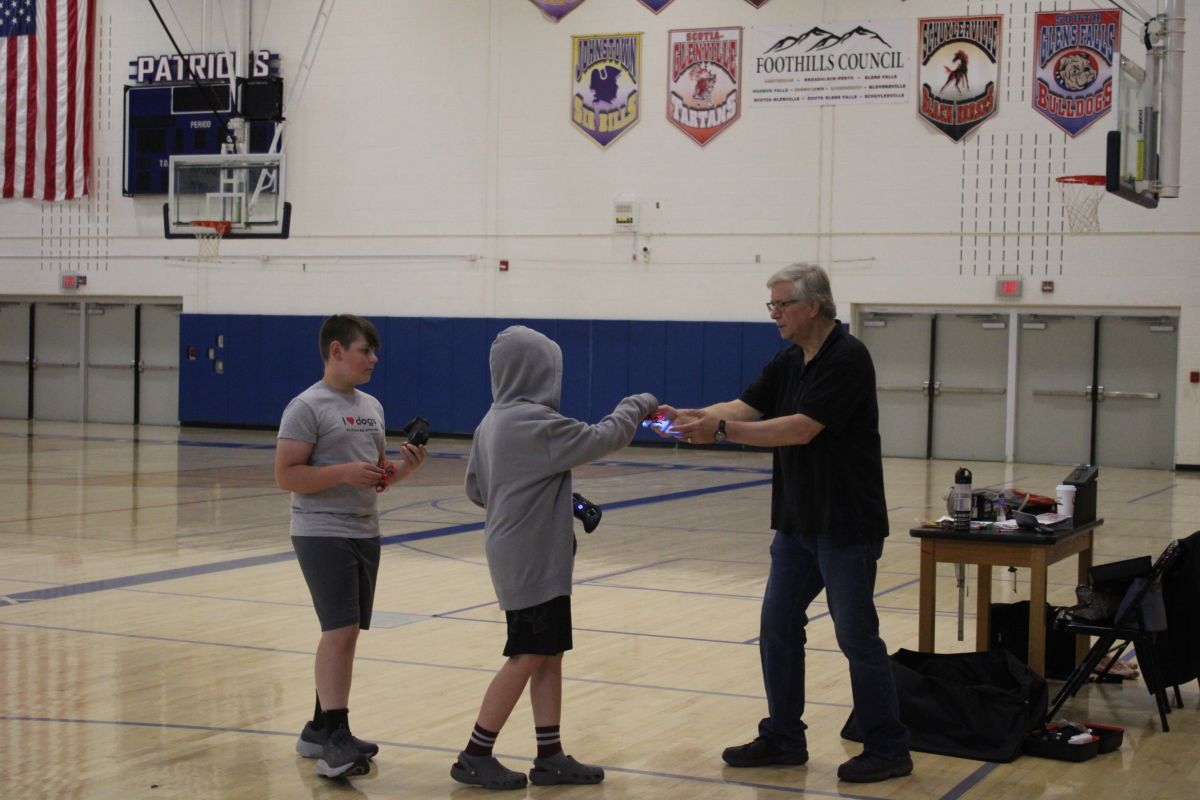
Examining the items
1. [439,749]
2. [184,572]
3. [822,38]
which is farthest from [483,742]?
[822,38]

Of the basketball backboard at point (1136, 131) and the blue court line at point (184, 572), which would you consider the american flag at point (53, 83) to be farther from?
the basketball backboard at point (1136, 131)

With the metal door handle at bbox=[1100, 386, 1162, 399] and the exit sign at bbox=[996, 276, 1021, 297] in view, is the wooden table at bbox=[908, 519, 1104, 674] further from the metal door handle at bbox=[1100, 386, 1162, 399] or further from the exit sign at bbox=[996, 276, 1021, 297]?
the metal door handle at bbox=[1100, 386, 1162, 399]

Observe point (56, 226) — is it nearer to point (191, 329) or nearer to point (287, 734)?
point (191, 329)

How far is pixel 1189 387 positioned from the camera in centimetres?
2039

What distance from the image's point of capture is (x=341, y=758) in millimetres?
4914

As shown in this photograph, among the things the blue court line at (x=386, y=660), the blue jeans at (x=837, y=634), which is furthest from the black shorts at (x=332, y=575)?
the blue court line at (x=386, y=660)

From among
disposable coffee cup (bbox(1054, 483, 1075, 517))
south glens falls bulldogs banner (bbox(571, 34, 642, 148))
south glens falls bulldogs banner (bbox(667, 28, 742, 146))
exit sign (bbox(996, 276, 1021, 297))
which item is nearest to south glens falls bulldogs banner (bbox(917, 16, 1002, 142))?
exit sign (bbox(996, 276, 1021, 297))

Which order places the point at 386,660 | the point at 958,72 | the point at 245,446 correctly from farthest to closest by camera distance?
1. the point at 245,446
2. the point at 958,72
3. the point at 386,660

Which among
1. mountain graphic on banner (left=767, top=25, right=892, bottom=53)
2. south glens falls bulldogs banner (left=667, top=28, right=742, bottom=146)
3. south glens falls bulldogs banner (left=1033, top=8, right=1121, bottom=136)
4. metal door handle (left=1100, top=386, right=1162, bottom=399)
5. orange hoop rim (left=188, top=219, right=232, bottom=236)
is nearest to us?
south glens falls bulldogs banner (left=1033, top=8, right=1121, bottom=136)

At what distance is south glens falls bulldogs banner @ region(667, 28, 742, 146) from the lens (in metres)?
22.7

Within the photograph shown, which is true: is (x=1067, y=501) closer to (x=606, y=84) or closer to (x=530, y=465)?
(x=530, y=465)

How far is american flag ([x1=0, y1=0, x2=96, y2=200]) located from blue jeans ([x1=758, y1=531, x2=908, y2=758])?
80.4 ft

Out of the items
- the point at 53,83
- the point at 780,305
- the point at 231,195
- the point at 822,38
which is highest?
the point at 822,38

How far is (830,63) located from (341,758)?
19.0m
